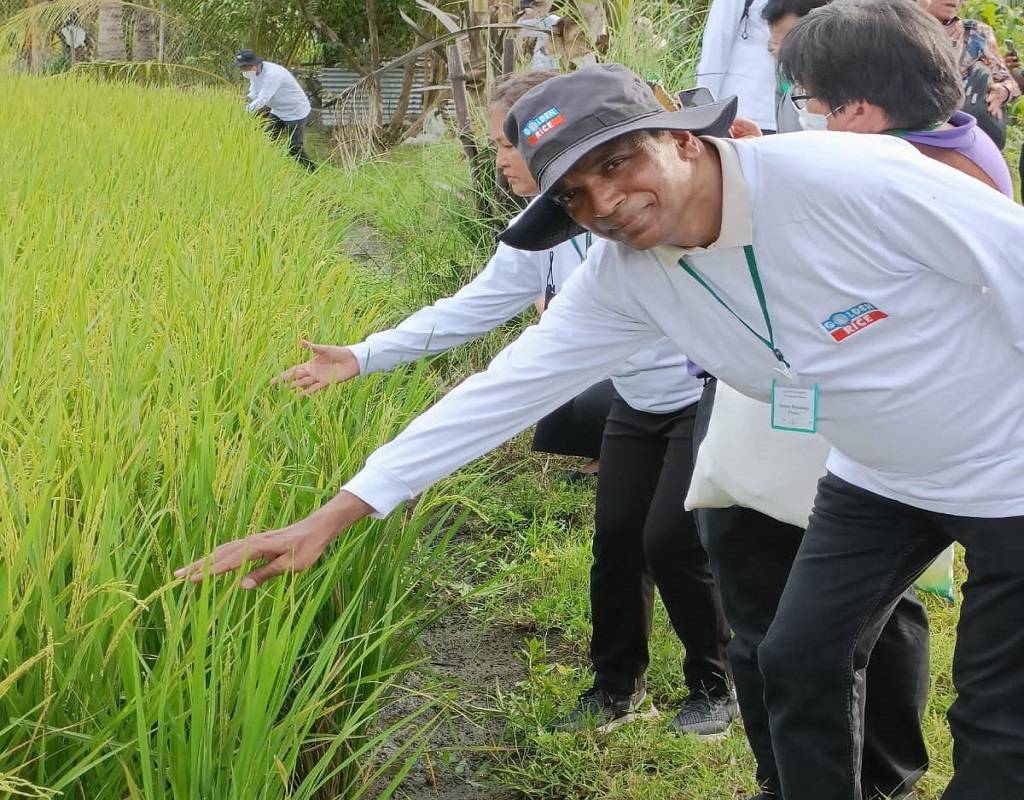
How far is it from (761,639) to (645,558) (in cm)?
41

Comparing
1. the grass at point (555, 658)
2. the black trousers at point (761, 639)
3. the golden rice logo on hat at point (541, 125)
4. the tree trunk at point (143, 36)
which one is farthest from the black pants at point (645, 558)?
the tree trunk at point (143, 36)

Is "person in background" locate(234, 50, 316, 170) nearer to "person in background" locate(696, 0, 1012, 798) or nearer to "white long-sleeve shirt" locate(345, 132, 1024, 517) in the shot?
"person in background" locate(696, 0, 1012, 798)

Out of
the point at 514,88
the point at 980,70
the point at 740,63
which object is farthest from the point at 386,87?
the point at 514,88

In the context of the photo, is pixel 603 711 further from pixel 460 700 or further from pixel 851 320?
pixel 851 320

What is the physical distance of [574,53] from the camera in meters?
5.37

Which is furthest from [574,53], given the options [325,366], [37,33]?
[37,33]

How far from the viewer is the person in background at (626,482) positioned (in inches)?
93.7

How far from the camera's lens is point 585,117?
5.03ft

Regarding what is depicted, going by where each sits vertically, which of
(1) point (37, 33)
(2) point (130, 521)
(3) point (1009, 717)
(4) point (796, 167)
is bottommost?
(1) point (37, 33)

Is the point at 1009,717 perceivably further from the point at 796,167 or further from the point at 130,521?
the point at 130,521

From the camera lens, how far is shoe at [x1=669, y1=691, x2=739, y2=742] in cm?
250

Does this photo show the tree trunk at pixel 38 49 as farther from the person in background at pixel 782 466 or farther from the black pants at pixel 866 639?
the black pants at pixel 866 639

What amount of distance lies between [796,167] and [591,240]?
103 cm

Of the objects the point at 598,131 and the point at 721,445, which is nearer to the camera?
the point at 598,131
